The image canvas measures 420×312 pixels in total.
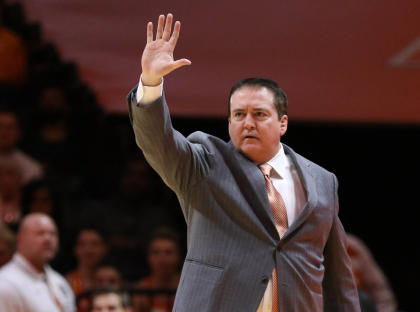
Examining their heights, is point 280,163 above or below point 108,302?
above

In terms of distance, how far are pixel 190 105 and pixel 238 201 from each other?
3.82 meters

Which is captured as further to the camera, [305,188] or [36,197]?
[36,197]

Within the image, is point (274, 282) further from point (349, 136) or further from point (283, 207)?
point (349, 136)

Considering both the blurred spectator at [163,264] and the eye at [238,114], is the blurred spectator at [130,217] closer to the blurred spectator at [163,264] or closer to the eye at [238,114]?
the blurred spectator at [163,264]

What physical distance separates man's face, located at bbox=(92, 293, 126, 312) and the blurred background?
0.68 meters

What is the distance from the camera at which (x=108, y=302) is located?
4.24 meters

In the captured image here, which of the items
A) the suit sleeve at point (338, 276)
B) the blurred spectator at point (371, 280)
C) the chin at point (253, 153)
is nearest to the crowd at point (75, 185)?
the blurred spectator at point (371, 280)

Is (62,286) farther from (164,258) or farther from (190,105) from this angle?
(190,105)

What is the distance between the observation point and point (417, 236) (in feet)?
22.4

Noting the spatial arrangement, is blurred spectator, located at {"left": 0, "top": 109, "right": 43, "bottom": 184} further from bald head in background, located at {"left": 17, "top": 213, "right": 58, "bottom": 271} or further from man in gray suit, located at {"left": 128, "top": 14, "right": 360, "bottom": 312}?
man in gray suit, located at {"left": 128, "top": 14, "right": 360, "bottom": 312}

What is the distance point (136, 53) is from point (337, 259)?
10.2 ft

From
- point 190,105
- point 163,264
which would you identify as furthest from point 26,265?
point 190,105

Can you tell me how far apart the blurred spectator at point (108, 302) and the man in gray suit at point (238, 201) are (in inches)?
84.8

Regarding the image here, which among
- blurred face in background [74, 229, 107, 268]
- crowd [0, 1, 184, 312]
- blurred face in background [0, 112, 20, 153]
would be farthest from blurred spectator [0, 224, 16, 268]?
blurred face in background [0, 112, 20, 153]
